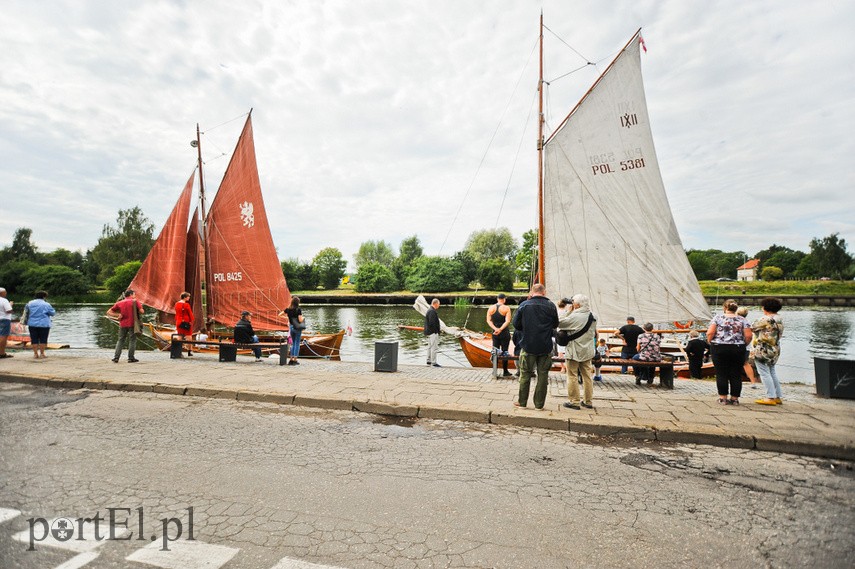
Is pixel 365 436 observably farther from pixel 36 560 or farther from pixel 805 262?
pixel 805 262

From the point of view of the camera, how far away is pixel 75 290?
7919 centimetres

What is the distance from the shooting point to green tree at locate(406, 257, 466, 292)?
3580 inches

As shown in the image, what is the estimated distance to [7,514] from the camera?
11.5ft

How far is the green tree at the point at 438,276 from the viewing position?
9094 centimetres

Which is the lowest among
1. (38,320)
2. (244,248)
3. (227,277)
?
(38,320)

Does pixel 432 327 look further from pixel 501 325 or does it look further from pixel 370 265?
pixel 370 265

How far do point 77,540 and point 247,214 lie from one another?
1712 cm

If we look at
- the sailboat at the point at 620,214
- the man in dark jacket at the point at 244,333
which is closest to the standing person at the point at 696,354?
the sailboat at the point at 620,214

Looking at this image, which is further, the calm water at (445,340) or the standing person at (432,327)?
the calm water at (445,340)

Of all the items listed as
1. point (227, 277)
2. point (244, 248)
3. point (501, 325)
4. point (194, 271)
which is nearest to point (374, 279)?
point (194, 271)

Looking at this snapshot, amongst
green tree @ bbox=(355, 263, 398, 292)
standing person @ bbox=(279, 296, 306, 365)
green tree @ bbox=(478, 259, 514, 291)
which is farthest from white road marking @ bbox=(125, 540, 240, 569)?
green tree @ bbox=(355, 263, 398, 292)

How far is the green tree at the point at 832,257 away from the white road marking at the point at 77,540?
5090 inches

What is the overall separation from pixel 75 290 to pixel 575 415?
9893 centimetres

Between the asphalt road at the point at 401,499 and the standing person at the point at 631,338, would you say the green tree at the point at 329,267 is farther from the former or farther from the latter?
the asphalt road at the point at 401,499
